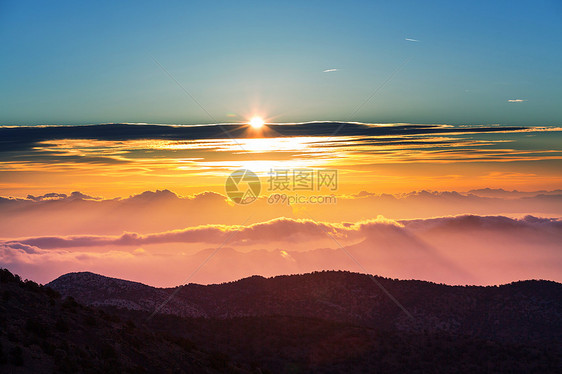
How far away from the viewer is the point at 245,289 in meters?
94.1

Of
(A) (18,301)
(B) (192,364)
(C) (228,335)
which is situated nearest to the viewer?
(A) (18,301)

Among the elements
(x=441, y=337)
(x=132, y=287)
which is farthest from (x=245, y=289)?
(x=441, y=337)

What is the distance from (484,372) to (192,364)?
3612 cm

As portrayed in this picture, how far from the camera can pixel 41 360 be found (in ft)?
71.5

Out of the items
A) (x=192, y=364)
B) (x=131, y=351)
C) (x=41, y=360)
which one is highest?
(x=41, y=360)

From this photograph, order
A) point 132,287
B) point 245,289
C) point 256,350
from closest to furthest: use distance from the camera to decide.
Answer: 1. point 256,350
2. point 132,287
3. point 245,289

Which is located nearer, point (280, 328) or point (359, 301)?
point (280, 328)

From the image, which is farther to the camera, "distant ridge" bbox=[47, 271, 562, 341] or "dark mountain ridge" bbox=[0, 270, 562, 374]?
"distant ridge" bbox=[47, 271, 562, 341]

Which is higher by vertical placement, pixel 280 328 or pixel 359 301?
pixel 280 328

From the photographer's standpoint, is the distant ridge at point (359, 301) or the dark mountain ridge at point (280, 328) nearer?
the dark mountain ridge at point (280, 328)

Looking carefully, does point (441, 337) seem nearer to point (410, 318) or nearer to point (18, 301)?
point (410, 318)

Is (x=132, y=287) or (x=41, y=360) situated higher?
(x=41, y=360)

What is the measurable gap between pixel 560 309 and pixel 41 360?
3646 inches

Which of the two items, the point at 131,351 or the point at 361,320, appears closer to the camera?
the point at 131,351
